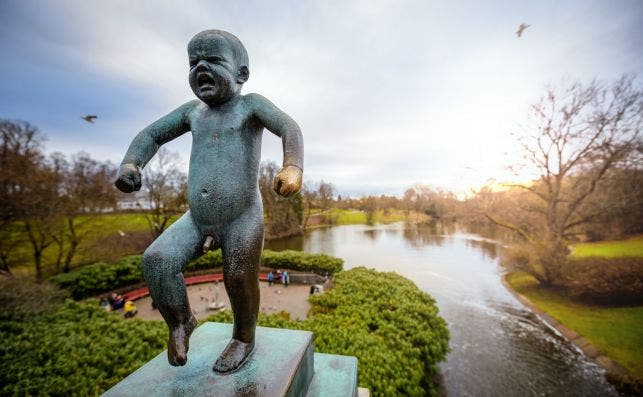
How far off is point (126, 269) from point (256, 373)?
14858mm

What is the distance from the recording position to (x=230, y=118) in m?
1.92

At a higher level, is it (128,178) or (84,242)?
(128,178)

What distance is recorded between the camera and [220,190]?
1.77m

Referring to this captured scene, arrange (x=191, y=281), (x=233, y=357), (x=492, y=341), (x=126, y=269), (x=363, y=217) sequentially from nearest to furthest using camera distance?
(x=233, y=357), (x=492, y=341), (x=126, y=269), (x=191, y=281), (x=363, y=217)

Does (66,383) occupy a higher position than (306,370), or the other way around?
(306,370)

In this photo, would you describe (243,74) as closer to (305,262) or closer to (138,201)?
(305,262)

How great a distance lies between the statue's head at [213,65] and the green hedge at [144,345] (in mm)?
4023

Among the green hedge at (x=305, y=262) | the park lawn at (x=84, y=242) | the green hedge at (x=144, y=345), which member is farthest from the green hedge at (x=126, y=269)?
the green hedge at (x=144, y=345)

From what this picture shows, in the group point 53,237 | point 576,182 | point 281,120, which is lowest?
point 53,237

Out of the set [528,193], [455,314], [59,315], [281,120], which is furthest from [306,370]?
[528,193]

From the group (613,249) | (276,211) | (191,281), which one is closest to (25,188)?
(191,281)

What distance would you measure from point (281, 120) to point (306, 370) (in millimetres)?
1956

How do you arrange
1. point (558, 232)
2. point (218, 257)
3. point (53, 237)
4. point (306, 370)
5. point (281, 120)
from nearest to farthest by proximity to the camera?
point (281, 120)
point (306, 370)
point (53, 237)
point (558, 232)
point (218, 257)

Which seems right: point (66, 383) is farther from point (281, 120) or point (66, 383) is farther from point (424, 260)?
point (424, 260)
